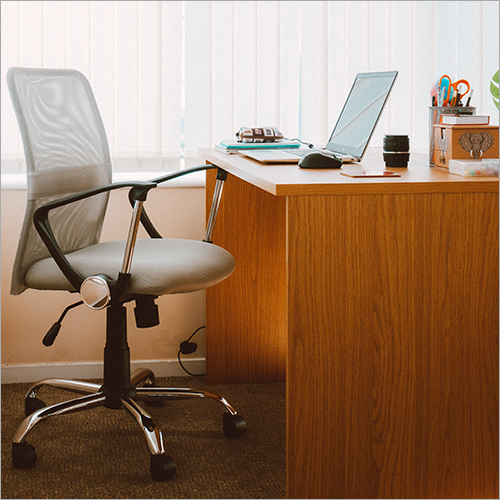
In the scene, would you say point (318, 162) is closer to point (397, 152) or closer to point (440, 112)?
point (397, 152)

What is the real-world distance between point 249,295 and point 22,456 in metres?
0.95

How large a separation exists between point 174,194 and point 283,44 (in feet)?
2.21

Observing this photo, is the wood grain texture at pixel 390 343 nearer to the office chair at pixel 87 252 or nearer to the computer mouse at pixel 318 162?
the computer mouse at pixel 318 162

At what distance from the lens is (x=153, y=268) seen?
5.48 feet

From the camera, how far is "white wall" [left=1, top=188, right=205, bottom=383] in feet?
7.92

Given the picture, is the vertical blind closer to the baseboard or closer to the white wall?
the white wall

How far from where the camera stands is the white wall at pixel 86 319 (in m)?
2.41

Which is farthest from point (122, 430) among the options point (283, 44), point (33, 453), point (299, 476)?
point (283, 44)

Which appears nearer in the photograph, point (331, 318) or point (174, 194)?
point (331, 318)

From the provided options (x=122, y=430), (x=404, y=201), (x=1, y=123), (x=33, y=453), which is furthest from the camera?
(x=1, y=123)

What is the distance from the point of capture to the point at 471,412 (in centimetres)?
142

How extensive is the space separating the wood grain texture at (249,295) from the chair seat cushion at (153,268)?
18.1 inches

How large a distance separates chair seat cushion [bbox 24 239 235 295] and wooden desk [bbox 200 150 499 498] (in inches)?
14.9

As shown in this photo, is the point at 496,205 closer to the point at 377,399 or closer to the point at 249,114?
the point at 377,399
